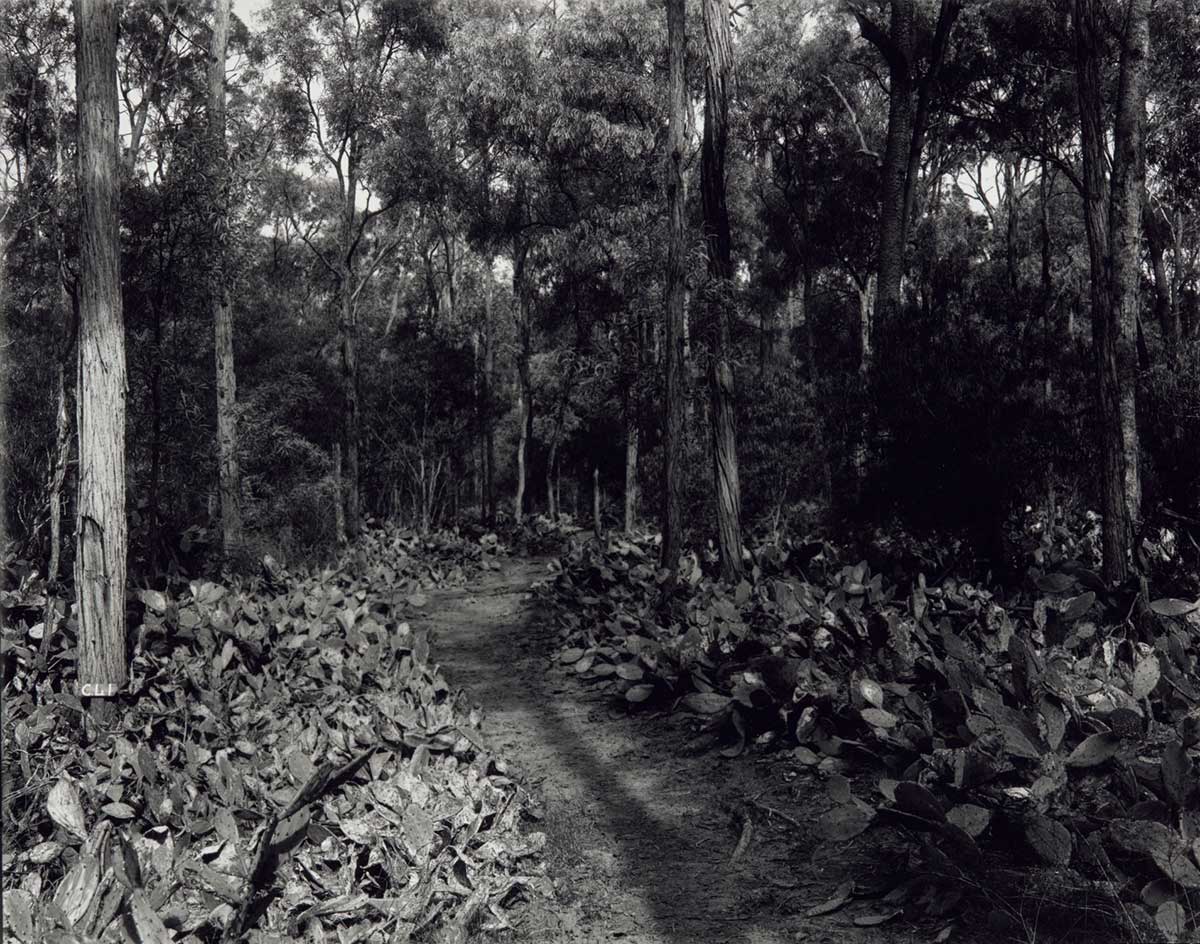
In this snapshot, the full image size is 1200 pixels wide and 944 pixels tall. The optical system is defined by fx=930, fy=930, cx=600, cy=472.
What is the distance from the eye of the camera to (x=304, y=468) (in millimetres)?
19344

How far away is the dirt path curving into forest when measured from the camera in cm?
360

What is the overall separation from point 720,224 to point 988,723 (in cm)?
745

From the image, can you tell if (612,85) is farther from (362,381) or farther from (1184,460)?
(1184,460)

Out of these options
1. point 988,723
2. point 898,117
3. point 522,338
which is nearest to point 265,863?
point 988,723

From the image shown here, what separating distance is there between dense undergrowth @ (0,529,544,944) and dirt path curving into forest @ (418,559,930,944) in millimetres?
319

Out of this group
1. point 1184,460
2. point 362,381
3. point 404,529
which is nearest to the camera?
point 1184,460

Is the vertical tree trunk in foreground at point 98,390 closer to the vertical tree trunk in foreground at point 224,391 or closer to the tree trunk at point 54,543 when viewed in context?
the tree trunk at point 54,543

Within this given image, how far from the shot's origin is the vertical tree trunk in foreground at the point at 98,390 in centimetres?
557

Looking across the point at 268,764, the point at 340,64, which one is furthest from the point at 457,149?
the point at 268,764

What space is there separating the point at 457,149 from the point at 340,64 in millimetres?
2924

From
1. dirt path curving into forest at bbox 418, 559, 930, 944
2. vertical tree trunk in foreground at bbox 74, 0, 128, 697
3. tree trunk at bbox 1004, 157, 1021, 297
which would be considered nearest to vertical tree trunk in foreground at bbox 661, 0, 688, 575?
dirt path curving into forest at bbox 418, 559, 930, 944

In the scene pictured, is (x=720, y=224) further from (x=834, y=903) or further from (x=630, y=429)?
(x=630, y=429)

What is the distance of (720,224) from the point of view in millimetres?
10062

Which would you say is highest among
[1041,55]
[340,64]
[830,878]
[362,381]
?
[340,64]
